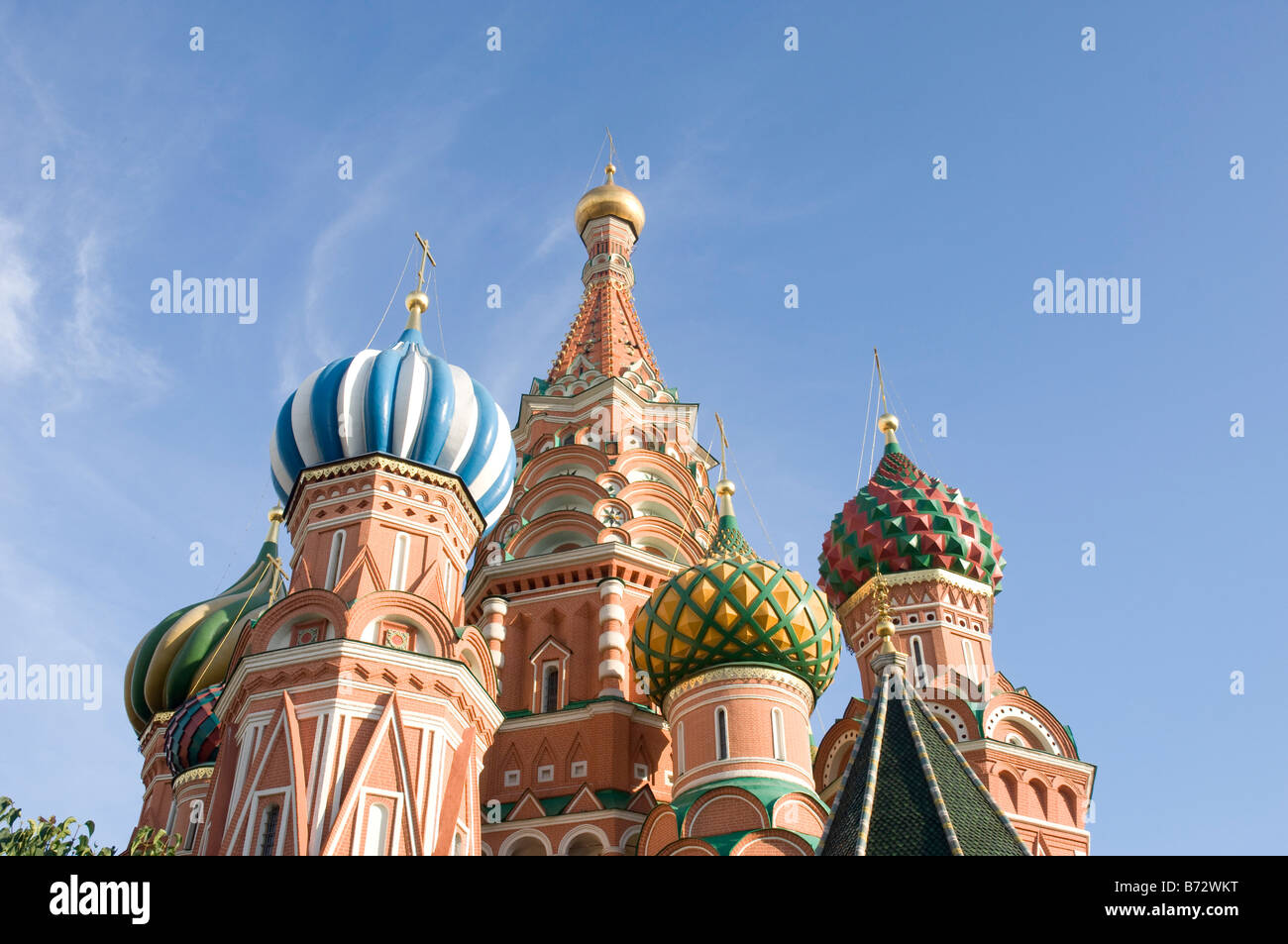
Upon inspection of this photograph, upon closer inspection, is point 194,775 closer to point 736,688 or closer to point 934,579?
point 736,688

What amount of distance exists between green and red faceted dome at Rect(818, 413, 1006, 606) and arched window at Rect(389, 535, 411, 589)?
27.6 ft

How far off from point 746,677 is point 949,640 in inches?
188

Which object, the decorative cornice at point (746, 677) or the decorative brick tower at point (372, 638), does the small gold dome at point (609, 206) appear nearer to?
the decorative brick tower at point (372, 638)

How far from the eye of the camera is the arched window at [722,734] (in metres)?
16.2

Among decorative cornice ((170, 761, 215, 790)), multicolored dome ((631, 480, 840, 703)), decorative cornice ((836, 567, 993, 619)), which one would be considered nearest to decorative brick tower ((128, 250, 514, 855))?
decorative cornice ((170, 761, 215, 790))

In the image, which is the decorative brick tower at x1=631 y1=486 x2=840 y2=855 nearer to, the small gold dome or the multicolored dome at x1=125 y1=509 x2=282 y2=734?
the multicolored dome at x1=125 y1=509 x2=282 y2=734

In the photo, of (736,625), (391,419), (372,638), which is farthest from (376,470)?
(736,625)

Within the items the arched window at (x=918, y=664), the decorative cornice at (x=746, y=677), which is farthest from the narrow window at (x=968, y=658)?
the decorative cornice at (x=746, y=677)

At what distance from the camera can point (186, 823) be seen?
1967cm

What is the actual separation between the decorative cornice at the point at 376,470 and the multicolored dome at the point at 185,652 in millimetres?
5445

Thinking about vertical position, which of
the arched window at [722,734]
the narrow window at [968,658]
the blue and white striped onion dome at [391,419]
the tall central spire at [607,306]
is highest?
the tall central spire at [607,306]
